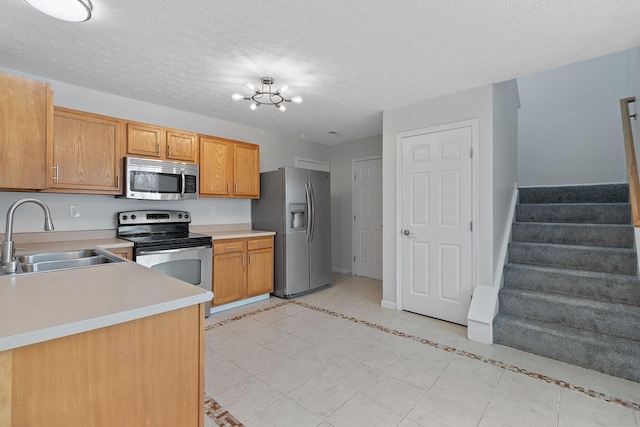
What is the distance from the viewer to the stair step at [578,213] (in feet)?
10.3

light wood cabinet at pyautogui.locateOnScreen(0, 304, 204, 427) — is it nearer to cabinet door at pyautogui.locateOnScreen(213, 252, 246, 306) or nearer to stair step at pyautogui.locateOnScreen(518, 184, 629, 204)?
cabinet door at pyautogui.locateOnScreen(213, 252, 246, 306)

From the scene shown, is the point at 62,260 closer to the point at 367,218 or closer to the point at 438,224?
the point at 438,224

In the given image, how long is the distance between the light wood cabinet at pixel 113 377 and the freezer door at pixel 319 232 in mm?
3120

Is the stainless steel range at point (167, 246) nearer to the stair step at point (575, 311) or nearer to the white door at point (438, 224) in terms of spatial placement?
the white door at point (438, 224)

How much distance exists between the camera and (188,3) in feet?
5.69

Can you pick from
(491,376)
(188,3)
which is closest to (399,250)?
(491,376)

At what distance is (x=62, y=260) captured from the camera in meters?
1.94

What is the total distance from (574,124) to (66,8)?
5.51 metres

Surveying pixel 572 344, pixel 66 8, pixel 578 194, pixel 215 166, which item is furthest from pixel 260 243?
pixel 578 194

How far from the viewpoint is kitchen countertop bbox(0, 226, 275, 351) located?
81cm

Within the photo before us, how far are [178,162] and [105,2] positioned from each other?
1.79 metres

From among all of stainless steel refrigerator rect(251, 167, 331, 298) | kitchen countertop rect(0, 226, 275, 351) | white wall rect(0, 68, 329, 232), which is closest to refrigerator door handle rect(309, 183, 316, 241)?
stainless steel refrigerator rect(251, 167, 331, 298)

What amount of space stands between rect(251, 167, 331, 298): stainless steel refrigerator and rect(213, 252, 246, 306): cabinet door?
21.9 inches

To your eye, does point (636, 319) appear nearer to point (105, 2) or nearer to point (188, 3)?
point (188, 3)
